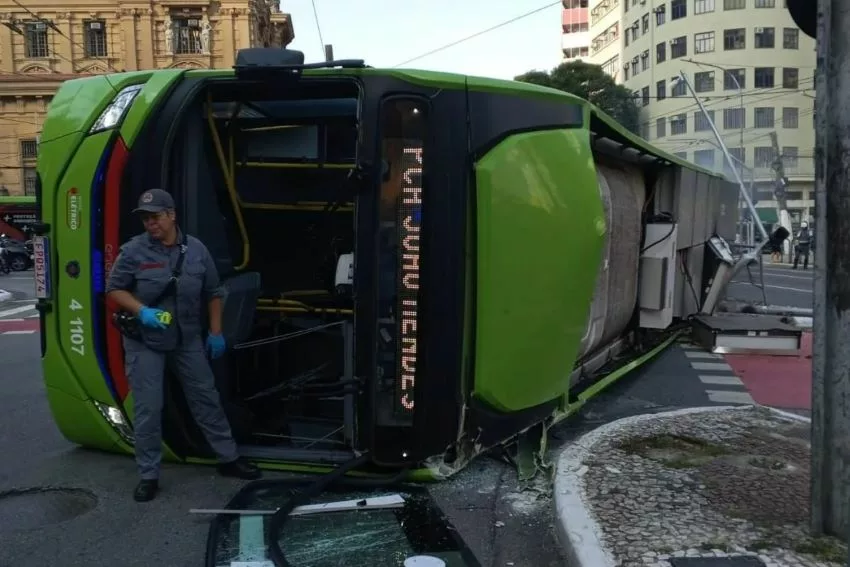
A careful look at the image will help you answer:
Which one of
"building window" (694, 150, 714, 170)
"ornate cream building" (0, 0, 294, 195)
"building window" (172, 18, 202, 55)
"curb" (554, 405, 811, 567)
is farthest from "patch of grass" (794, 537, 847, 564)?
"building window" (172, 18, 202, 55)

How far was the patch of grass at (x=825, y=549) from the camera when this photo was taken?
2963 mm

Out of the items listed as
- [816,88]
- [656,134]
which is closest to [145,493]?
[816,88]

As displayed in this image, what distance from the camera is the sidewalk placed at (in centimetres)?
305

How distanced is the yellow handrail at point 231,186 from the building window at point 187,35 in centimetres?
4373

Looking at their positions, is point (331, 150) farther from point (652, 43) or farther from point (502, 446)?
point (652, 43)

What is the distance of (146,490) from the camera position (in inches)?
154

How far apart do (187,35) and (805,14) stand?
46539 millimetres

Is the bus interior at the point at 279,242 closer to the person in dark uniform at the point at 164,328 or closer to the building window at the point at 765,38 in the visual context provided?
the person in dark uniform at the point at 164,328

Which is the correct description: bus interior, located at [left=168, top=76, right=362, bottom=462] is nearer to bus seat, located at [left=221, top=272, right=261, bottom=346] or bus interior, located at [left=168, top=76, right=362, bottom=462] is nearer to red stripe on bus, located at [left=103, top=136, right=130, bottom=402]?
bus seat, located at [left=221, top=272, right=261, bottom=346]

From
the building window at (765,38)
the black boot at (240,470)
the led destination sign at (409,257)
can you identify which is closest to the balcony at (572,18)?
the building window at (765,38)

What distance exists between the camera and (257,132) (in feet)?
16.0

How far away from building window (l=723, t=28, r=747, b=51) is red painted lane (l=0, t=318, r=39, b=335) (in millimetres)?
55520

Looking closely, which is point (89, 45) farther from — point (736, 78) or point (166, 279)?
point (166, 279)

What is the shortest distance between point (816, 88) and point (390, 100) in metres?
1.96
